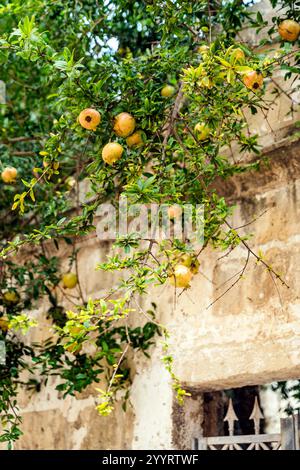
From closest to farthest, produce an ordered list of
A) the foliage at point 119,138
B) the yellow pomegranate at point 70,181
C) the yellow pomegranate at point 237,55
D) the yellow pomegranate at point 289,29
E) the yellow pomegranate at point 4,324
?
the yellow pomegranate at point 237,55 < the foliage at point 119,138 < the yellow pomegranate at point 289,29 < the yellow pomegranate at point 4,324 < the yellow pomegranate at point 70,181

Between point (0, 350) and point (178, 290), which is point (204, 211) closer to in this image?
point (178, 290)

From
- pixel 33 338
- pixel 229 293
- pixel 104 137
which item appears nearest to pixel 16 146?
pixel 33 338

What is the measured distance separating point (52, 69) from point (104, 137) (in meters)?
0.35

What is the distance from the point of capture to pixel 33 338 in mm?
4098

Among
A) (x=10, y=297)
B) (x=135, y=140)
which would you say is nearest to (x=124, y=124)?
(x=135, y=140)

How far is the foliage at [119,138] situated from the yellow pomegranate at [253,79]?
0.01m

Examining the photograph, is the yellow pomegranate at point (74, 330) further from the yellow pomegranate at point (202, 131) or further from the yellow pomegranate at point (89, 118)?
the yellow pomegranate at point (202, 131)

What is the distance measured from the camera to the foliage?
2588 millimetres

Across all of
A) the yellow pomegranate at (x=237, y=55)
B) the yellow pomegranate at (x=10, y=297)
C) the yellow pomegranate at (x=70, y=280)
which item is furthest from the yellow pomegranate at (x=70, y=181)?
the yellow pomegranate at (x=237, y=55)

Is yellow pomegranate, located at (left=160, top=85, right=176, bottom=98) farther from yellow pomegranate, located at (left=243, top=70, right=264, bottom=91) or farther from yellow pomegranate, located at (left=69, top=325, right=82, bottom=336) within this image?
yellow pomegranate, located at (left=69, top=325, right=82, bottom=336)

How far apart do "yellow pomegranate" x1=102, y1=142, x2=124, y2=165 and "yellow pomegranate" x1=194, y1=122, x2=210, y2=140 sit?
0.32 m

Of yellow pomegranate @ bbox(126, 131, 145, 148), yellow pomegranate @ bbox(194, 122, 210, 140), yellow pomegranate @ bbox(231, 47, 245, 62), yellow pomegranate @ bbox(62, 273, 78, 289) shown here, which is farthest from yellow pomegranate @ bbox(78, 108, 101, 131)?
yellow pomegranate @ bbox(62, 273, 78, 289)

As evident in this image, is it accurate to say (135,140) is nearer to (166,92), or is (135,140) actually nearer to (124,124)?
(124,124)

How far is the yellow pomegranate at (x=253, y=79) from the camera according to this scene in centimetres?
254
